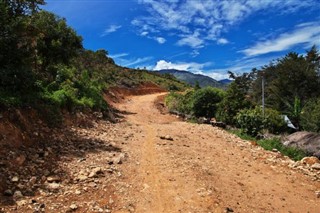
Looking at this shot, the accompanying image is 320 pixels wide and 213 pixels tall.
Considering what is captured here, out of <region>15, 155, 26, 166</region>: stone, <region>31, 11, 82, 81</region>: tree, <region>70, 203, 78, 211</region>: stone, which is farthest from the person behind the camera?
<region>31, 11, 82, 81</region>: tree

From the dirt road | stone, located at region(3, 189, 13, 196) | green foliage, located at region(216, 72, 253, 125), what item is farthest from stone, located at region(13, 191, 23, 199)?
green foliage, located at region(216, 72, 253, 125)

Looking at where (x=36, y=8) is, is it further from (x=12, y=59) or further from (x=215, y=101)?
(x=215, y=101)

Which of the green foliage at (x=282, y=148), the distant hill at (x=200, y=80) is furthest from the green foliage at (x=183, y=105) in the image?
the green foliage at (x=282, y=148)

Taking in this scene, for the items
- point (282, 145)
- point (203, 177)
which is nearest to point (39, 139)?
point (203, 177)

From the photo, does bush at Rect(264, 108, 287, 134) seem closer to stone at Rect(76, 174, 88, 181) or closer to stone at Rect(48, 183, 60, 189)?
stone at Rect(76, 174, 88, 181)

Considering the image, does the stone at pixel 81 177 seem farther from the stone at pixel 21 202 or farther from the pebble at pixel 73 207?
the stone at pixel 21 202

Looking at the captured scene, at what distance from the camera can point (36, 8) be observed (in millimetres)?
10641

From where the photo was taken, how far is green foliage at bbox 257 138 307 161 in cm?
1069

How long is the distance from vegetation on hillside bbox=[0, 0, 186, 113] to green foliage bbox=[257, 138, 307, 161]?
7.31 m

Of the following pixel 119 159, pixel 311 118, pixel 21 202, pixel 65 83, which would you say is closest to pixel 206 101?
pixel 311 118

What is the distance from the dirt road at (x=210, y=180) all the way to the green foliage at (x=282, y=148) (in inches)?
33.1

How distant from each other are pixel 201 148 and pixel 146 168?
10.7ft

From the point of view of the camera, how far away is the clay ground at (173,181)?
566cm

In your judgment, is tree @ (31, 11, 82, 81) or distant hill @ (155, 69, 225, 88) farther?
distant hill @ (155, 69, 225, 88)
